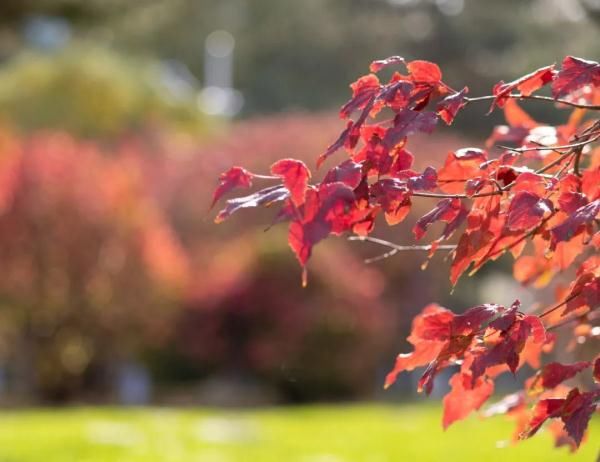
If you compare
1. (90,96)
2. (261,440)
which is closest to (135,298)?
(261,440)

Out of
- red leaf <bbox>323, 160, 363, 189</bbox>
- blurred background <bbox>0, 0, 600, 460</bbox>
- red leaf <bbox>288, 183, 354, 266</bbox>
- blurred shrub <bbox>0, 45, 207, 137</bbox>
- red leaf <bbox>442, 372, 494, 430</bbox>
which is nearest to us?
red leaf <bbox>288, 183, 354, 266</bbox>

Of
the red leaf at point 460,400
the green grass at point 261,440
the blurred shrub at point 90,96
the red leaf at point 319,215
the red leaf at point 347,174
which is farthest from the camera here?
the blurred shrub at point 90,96

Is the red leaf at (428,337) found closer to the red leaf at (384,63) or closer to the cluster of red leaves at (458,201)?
the cluster of red leaves at (458,201)

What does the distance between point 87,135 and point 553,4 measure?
10.1 meters

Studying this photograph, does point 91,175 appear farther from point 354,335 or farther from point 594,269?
point 594,269

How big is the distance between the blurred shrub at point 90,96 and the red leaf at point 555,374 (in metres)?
23.4

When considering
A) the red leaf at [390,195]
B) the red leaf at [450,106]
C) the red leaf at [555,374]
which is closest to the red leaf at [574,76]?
the red leaf at [450,106]

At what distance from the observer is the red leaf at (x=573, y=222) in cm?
155

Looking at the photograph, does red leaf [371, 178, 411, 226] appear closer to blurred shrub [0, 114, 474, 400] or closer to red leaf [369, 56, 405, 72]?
red leaf [369, 56, 405, 72]

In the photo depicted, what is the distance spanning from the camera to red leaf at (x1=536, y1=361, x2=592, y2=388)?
78.7 inches

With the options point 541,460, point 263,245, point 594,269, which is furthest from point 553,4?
point 594,269

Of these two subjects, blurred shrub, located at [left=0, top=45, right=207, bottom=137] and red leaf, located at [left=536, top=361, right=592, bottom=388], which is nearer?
red leaf, located at [left=536, top=361, right=592, bottom=388]

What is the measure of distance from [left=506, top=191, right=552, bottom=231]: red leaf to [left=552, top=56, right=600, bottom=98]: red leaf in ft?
0.60

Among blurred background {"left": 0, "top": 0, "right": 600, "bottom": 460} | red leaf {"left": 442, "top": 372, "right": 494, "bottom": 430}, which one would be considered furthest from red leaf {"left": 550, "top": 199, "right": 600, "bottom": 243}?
blurred background {"left": 0, "top": 0, "right": 600, "bottom": 460}
